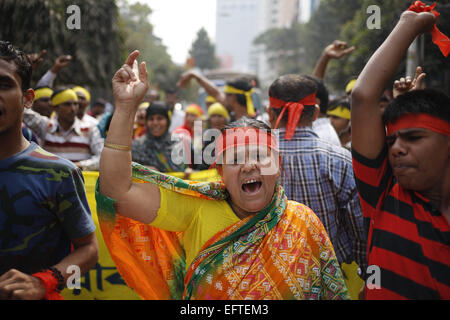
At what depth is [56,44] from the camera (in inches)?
266

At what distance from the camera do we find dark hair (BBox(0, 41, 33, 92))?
1.63 meters

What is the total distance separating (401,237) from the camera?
1.64m

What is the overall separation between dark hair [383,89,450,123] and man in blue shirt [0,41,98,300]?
135 centimetres

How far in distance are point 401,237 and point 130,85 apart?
127 cm

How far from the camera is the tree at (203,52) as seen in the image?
2591 inches

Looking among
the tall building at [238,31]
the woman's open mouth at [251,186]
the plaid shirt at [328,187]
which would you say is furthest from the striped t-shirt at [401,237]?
the tall building at [238,31]

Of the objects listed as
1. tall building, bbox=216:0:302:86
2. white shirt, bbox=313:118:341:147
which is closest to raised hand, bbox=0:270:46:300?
white shirt, bbox=313:118:341:147

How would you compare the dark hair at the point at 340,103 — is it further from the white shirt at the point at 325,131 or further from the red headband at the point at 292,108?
the red headband at the point at 292,108

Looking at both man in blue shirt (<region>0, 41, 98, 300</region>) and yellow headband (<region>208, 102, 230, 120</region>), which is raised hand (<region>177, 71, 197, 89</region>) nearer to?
yellow headband (<region>208, 102, 230, 120</region>)

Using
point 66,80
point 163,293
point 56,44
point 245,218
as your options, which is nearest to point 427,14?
point 245,218

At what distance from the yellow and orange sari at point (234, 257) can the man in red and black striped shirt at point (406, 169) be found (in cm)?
28

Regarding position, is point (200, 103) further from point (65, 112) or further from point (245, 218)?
point (245, 218)

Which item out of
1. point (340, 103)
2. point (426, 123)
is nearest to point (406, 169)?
point (426, 123)

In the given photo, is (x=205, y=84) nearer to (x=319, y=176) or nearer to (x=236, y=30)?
(x=319, y=176)
